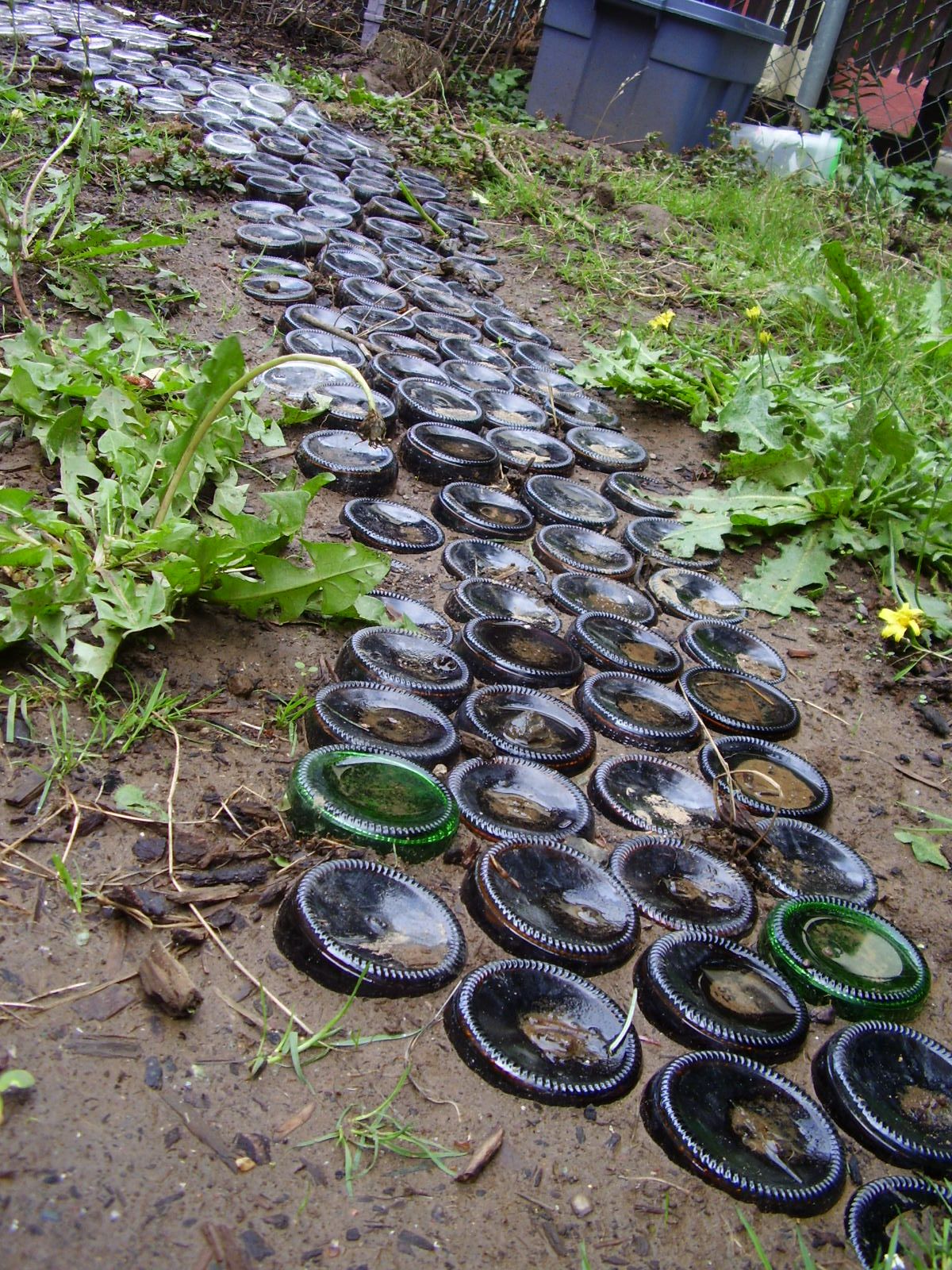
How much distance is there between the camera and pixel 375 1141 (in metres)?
1.23

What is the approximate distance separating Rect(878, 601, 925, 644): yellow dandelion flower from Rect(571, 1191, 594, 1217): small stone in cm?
163

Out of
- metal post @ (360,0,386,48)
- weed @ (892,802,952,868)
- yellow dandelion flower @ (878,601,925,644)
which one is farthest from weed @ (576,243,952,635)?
metal post @ (360,0,386,48)

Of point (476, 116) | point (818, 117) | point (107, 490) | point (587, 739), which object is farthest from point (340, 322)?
point (818, 117)

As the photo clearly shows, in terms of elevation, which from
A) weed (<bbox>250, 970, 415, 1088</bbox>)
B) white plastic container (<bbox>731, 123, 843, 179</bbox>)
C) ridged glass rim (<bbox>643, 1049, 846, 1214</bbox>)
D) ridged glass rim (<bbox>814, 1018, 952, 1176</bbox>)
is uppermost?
white plastic container (<bbox>731, 123, 843, 179</bbox>)

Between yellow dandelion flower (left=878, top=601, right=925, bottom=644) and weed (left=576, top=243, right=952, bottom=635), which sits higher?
weed (left=576, top=243, right=952, bottom=635)

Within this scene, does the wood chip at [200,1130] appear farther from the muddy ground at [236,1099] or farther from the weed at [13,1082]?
the weed at [13,1082]

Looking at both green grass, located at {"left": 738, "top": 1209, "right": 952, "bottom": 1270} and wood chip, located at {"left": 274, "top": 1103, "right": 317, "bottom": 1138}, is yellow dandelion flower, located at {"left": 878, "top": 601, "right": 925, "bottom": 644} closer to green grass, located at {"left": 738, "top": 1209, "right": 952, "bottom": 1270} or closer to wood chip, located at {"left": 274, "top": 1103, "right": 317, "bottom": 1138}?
green grass, located at {"left": 738, "top": 1209, "right": 952, "bottom": 1270}

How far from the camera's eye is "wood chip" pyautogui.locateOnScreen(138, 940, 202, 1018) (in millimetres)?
1299

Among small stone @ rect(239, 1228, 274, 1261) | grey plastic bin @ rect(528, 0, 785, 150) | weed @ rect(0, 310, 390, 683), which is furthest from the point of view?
grey plastic bin @ rect(528, 0, 785, 150)

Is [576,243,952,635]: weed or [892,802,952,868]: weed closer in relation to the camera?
[892,802,952,868]: weed

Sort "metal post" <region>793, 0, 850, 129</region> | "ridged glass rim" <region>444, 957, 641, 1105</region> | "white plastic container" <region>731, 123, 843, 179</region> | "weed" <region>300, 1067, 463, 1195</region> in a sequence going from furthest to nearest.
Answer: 1. "metal post" <region>793, 0, 850, 129</region>
2. "white plastic container" <region>731, 123, 843, 179</region>
3. "ridged glass rim" <region>444, 957, 641, 1105</region>
4. "weed" <region>300, 1067, 463, 1195</region>

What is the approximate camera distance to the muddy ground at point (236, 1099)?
110 cm

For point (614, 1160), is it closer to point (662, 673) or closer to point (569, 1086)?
point (569, 1086)

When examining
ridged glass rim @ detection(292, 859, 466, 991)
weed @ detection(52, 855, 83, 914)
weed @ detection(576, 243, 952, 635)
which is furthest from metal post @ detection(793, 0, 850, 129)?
weed @ detection(52, 855, 83, 914)
